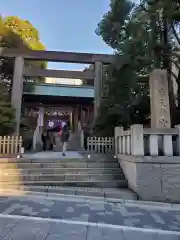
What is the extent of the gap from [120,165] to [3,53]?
1274 centimetres

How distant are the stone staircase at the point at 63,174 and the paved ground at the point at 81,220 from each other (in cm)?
89

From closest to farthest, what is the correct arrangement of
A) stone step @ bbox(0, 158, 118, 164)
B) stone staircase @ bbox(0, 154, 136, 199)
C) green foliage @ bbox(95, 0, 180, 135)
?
stone staircase @ bbox(0, 154, 136, 199), stone step @ bbox(0, 158, 118, 164), green foliage @ bbox(95, 0, 180, 135)

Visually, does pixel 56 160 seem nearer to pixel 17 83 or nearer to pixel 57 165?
pixel 57 165

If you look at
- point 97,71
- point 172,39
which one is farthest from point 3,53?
point 172,39

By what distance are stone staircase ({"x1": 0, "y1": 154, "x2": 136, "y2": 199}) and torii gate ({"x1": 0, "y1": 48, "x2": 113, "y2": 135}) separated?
25.2ft

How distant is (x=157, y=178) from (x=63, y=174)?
10.3 feet

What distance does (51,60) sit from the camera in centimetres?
1597

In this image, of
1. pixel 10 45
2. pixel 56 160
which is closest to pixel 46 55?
pixel 10 45

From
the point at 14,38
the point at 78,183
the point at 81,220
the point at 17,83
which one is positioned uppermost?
the point at 14,38

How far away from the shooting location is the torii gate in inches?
615

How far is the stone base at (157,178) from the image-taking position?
19.4 feet

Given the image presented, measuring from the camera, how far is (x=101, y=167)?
7.93 meters

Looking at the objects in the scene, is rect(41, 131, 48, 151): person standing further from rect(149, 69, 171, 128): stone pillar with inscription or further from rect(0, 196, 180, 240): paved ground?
rect(0, 196, 180, 240): paved ground

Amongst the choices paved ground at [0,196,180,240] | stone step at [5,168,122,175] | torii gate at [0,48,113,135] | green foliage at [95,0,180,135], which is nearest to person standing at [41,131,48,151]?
torii gate at [0,48,113,135]
